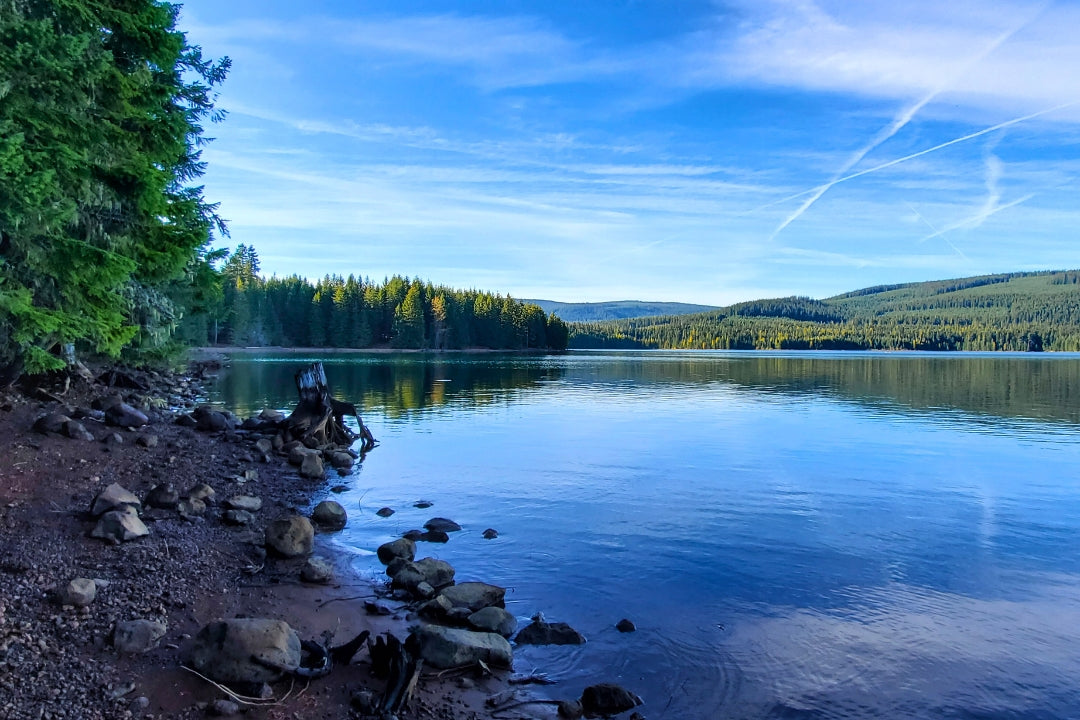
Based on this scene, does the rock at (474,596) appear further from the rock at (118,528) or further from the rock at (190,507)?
the rock at (190,507)

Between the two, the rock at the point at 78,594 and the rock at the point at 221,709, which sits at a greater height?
the rock at the point at 78,594

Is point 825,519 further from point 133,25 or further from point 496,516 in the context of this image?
point 133,25

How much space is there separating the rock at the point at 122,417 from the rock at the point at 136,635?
506 inches

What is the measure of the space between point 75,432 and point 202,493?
4.12m

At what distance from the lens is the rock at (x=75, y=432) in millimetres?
15789

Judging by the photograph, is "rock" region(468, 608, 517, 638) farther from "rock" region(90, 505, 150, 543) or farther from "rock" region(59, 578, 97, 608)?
"rock" region(90, 505, 150, 543)

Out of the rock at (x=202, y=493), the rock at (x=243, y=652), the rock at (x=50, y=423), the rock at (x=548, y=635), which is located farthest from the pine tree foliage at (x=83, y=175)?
the rock at (x=548, y=635)

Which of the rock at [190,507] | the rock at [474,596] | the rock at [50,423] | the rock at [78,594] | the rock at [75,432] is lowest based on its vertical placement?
the rock at [474,596]

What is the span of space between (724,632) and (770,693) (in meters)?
1.72

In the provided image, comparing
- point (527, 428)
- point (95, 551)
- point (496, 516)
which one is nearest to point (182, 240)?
point (95, 551)

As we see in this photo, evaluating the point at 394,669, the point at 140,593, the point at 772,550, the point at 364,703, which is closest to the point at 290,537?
the point at 140,593

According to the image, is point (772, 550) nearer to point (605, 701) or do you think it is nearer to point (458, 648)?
point (605, 701)

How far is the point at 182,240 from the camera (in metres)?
16.4

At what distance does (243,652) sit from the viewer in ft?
24.6
